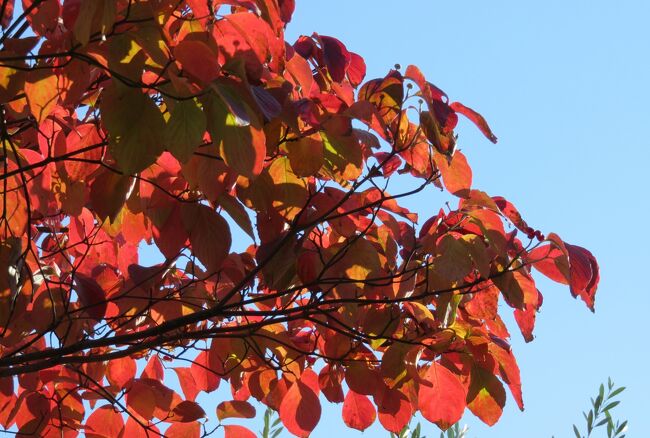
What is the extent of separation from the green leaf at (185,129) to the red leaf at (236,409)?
88 centimetres

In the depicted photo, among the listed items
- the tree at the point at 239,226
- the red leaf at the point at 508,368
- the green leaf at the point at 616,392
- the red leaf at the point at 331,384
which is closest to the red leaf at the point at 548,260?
the tree at the point at 239,226

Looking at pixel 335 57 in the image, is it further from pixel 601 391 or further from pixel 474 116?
pixel 601 391

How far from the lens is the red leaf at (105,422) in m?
1.80

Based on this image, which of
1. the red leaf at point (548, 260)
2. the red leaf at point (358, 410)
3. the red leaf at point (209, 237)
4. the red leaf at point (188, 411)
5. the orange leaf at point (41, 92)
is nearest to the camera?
the orange leaf at point (41, 92)

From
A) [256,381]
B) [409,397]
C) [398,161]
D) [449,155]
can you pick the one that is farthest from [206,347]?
[449,155]

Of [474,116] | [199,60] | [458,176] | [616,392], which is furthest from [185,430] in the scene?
[616,392]

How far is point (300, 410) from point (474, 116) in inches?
28.9

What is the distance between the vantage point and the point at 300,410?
5.84ft

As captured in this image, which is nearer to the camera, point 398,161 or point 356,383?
point 398,161

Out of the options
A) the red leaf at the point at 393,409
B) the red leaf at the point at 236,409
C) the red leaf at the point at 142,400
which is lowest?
the red leaf at the point at 393,409

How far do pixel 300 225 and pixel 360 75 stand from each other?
287mm

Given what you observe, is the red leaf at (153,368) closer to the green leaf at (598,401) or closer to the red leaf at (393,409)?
the red leaf at (393,409)

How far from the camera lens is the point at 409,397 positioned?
174 centimetres

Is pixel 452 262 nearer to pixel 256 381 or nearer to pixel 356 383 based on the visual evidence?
pixel 356 383
